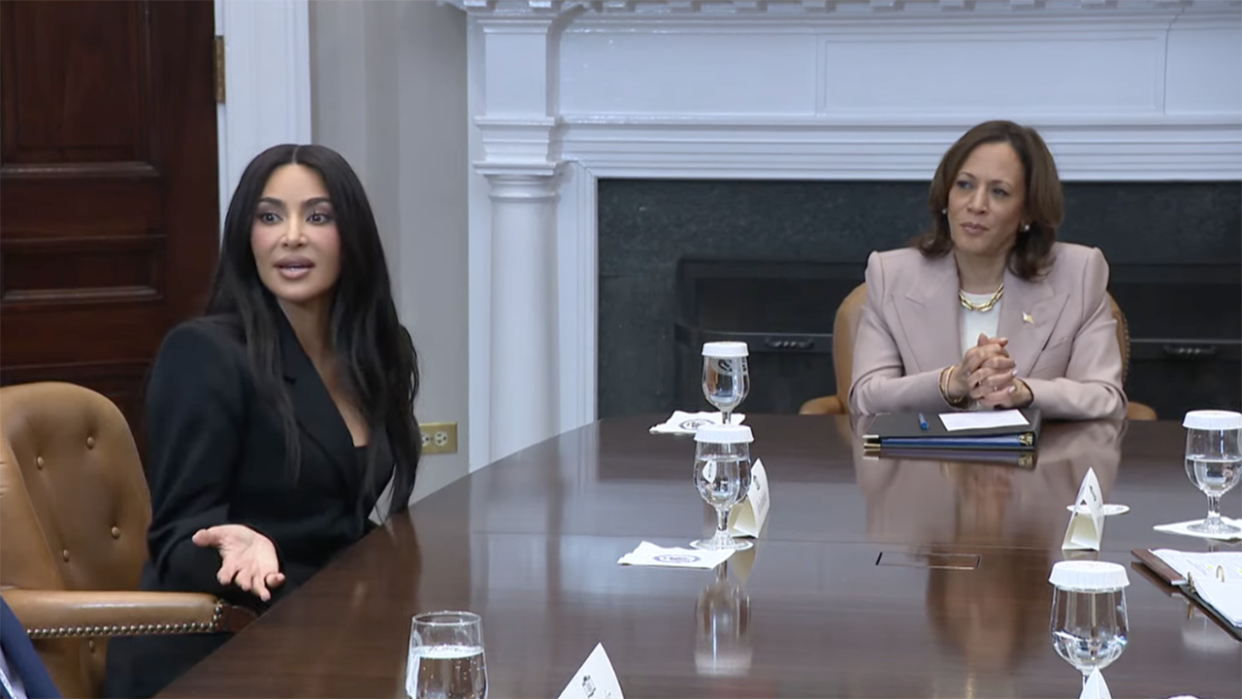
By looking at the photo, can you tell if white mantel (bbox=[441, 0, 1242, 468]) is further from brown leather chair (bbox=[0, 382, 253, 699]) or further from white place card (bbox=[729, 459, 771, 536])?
white place card (bbox=[729, 459, 771, 536])

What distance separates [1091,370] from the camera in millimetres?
2990

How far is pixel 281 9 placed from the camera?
13.5 feet

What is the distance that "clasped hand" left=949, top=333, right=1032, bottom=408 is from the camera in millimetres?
2748

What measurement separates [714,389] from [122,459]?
33.3 inches

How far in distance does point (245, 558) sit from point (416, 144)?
2566 millimetres

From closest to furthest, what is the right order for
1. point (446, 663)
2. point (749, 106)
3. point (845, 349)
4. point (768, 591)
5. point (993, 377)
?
1. point (446, 663)
2. point (768, 591)
3. point (993, 377)
4. point (845, 349)
5. point (749, 106)

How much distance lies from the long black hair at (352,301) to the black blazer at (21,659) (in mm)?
805

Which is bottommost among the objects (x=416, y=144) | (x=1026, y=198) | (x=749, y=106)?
(x=1026, y=198)

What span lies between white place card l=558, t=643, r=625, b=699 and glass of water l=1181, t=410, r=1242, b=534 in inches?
36.5

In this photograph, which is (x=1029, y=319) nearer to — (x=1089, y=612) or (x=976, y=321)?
(x=976, y=321)

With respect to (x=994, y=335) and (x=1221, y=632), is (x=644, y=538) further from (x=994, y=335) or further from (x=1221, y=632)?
(x=994, y=335)

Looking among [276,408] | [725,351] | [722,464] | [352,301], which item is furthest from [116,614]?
[725,351]

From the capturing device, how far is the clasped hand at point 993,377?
2.75 m

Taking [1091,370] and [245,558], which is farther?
[1091,370]
